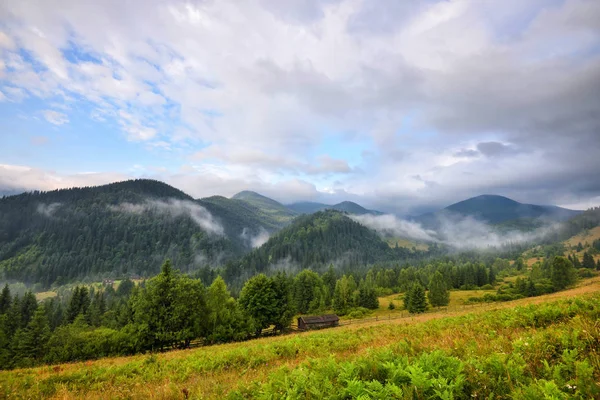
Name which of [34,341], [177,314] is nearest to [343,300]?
[177,314]

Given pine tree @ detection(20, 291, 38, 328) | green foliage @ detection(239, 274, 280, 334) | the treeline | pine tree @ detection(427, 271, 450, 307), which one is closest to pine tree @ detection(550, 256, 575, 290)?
pine tree @ detection(427, 271, 450, 307)

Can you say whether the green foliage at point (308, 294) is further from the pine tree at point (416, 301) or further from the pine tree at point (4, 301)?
the pine tree at point (4, 301)

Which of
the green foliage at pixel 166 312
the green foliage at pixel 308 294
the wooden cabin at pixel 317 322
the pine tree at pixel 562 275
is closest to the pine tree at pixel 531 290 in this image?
the pine tree at pixel 562 275

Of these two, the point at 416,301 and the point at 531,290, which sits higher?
the point at 531,290

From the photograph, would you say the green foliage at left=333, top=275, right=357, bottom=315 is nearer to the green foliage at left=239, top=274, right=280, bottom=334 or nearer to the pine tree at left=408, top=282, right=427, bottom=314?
the pine tree at left=408, top=282, right=427, bottom=314

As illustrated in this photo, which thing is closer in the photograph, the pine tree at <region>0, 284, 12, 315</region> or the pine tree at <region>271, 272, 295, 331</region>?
the pine tree at <region>271, 272, 295, 331</region>

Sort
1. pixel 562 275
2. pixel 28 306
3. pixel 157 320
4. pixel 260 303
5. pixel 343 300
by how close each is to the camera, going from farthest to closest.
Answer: pixel 343 300
pixel 562 275
pixel 28 306
pixel 260 303
pixel 157 320

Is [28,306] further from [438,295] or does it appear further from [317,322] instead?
[438,295]

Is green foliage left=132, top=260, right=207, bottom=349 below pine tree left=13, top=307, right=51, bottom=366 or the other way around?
the other way around

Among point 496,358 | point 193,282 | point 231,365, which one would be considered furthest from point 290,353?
point 193,282

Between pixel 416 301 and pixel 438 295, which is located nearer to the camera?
pixel 416 301

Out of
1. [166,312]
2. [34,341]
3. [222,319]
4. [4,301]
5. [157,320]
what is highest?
[166,312]

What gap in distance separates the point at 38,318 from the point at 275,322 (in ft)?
139

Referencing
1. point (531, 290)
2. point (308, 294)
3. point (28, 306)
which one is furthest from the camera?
point (308, 294)
